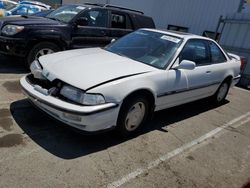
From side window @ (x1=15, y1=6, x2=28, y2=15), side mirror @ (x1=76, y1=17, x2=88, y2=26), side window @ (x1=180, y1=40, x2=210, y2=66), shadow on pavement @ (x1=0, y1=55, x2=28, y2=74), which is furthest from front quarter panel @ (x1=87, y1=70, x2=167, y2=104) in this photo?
side window @ (x1=15, y1=6, x2=28, y2=15)

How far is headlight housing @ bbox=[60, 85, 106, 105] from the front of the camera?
3369mm

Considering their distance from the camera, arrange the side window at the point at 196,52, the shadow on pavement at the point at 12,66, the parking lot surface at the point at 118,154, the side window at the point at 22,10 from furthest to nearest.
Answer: the side window at the point at 22,10 → the shadow on pavement at the point at 12,66 → the side window at the point at 196,52 → the parking lot surface at the point at 118,154

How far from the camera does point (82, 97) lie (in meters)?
3.38

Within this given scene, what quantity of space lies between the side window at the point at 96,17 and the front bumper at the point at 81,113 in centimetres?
374

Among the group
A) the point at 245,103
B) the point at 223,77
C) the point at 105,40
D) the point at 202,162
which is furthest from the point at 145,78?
the point at 245,103

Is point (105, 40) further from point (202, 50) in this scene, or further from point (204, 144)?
point (204, 144)

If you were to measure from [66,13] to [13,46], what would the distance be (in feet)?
5.74

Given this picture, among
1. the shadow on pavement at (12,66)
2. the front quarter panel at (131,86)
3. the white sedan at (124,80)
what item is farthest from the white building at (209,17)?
the shadow on pavement at (12,66)

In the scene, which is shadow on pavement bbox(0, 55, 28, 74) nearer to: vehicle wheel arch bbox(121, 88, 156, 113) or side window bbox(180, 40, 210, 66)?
vehicle wheel arch bbox(121, 88, 156, 113)

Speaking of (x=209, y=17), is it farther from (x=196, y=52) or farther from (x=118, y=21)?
(x=196, y=52)

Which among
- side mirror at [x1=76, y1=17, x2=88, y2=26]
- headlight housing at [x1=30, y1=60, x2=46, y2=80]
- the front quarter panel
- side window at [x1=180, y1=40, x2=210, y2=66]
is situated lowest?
headlight housing at [x1=30, y1=60, x2=46, y2=80]

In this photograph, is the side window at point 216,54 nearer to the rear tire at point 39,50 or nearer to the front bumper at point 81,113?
the front bumper at point 81,113

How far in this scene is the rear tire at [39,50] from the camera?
616 cm

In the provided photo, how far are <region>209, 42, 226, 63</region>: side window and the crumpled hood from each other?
2.03m
